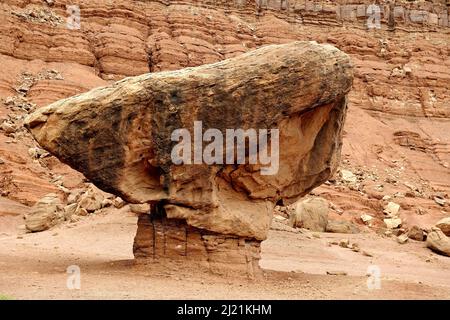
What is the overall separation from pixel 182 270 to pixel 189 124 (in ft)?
10.7

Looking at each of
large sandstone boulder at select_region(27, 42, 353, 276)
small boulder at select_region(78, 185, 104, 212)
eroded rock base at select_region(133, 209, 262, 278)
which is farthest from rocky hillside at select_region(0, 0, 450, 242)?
large sandstone boulder at select_region(27, 42, 353, 276)

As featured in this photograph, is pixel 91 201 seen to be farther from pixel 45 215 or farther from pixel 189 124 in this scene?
pixel 189 124

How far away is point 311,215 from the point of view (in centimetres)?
2759

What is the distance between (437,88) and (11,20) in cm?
3509

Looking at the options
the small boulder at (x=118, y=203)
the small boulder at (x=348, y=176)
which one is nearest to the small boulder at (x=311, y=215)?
the small boulder at (x=118, y=203)

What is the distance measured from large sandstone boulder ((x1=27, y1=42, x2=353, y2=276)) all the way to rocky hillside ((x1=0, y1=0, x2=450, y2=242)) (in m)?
15.5

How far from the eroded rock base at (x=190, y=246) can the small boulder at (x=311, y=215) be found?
14422 millimetres

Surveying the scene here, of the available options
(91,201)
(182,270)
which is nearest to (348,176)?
(91,201)

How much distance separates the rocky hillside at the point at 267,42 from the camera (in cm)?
3278

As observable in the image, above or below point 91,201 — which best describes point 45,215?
above

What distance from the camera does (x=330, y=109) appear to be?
13.9m

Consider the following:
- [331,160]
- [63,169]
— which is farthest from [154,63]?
[331,160]

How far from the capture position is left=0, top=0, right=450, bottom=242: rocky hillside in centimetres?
3278

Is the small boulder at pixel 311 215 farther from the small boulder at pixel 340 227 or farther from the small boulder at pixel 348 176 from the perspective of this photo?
the small boulder at pixel 348 176
